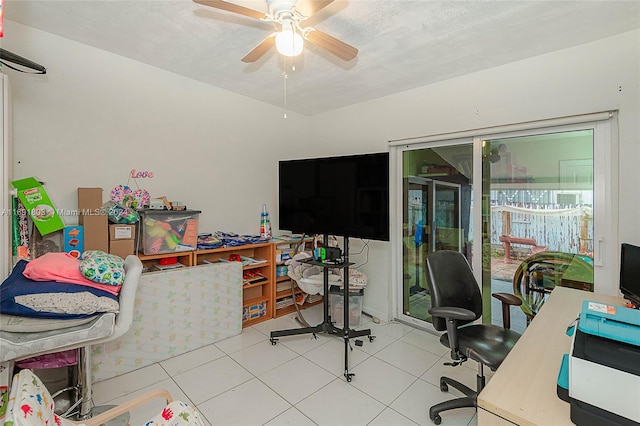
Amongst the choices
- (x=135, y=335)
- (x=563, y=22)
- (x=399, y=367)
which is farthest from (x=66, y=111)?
(x=563, y=22)

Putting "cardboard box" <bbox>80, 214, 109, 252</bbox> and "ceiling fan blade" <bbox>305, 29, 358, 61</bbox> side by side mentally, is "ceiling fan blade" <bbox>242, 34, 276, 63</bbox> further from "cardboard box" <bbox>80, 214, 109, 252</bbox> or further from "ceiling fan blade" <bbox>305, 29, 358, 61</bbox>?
"cardboard box" <bbox>80, 214, 109, 252</bbox>

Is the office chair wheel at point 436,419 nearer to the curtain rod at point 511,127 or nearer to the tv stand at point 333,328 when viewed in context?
the tv stand at point 333,328

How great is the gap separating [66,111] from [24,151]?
42 cm

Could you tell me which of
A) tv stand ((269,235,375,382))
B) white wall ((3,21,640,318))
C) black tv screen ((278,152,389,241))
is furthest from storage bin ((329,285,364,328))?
black tv screen ((278,152,389,241))

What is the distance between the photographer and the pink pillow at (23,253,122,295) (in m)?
1.52

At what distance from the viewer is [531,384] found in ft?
3.48

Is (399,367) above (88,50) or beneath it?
beneath

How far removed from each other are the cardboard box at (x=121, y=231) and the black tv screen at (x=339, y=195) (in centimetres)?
137

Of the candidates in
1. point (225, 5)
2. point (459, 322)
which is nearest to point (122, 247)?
point (225, 5)

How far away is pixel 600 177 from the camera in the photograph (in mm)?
2123

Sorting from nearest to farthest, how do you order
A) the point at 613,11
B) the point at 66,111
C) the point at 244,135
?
the point at 613,11 < the point at 66,111 < the point at 244,135

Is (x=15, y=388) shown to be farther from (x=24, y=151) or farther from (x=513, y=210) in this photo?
(x=513, y=210)

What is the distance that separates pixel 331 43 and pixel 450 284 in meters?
1.76

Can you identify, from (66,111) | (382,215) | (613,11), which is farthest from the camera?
(382,215)
